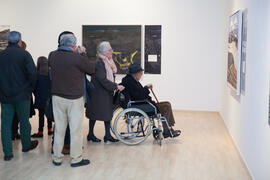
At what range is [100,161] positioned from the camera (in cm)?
457

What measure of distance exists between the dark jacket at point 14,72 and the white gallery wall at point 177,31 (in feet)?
12.8

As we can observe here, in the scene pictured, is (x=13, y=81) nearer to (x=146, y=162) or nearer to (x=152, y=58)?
(x=146, y=162)

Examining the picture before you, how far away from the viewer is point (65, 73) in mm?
4137

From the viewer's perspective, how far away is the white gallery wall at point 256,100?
3.42 meters

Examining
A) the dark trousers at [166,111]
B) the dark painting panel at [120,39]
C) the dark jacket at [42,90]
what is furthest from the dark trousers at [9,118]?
the dark painting panel at [120,39]

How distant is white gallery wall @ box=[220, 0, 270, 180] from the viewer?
342cm

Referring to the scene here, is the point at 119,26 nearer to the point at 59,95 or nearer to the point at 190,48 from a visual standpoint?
the point at 190,48

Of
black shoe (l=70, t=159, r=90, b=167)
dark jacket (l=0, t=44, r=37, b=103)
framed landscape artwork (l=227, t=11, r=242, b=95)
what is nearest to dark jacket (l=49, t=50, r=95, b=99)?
dark jacket (l=0, t=44, r=37, b=103)

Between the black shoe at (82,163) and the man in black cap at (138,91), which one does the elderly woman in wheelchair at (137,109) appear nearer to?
the man in black cap at (138,91)

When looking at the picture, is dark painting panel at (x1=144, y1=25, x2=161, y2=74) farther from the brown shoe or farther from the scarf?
the brown shoe

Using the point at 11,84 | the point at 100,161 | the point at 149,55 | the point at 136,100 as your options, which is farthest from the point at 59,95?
the point at 149,55

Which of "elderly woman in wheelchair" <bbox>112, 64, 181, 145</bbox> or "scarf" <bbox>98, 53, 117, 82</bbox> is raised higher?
"scarf" <bbox>98, 53, 117, 82</bbox>

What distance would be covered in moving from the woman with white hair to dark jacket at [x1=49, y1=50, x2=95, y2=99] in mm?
972

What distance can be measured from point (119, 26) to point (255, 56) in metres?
4.56
